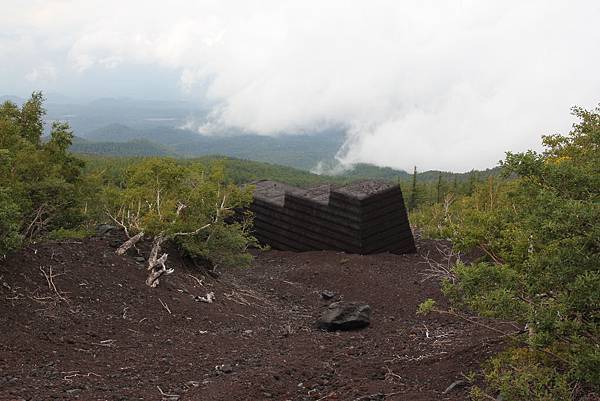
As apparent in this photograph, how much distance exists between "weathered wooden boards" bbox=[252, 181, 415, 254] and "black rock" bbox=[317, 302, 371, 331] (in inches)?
361

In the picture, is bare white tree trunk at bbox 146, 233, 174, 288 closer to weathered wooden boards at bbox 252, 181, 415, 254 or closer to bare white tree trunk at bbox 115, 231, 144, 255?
bare white tree trunk at bbox 115, 231, 144, 255

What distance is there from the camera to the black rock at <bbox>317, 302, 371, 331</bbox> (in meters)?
13.9

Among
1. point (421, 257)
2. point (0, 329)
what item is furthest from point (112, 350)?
point (421, 257)

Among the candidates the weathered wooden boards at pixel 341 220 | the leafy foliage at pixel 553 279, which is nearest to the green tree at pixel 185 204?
the weathered wooden boards at pixel 341 220

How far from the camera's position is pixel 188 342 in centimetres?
1131

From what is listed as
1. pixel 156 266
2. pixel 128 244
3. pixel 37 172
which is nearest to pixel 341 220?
pixel 156 266

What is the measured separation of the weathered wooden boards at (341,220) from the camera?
23516mm

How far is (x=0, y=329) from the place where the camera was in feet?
30.8

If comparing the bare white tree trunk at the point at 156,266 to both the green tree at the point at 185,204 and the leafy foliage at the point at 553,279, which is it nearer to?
the green tree at the point at 185,204

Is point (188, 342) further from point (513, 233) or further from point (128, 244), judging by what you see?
point (513, 233)

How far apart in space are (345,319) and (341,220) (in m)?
10.2

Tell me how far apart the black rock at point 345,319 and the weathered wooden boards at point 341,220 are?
30.1 ft

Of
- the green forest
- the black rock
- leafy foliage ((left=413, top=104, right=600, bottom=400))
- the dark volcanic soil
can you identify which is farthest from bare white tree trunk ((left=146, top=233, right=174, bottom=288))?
leafy foliage ((left=413, top=104, right=600, bottom=400))

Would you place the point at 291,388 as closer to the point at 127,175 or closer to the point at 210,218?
the point at 210,218
